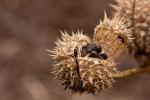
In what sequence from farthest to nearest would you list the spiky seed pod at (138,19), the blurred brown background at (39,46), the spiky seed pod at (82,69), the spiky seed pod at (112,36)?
the blurred brown background at (39,46), the spiky seed pod at (138,19), the spiky seed pod at (112,36), the spiky seed pod at (82,69)

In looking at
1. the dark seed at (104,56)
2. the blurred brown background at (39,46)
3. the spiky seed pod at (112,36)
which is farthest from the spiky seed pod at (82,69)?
the blurred brown background at (39,46)

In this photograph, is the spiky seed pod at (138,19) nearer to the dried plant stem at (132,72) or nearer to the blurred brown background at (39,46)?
the dried plant stem at (132,72)

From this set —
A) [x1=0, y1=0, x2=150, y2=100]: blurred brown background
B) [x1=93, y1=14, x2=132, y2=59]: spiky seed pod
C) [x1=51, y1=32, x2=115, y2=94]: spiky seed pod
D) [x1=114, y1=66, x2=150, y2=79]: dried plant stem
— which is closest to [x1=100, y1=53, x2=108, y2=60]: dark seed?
[x1=51, y1=32, x2=115, y2=94]: spiky seed pod

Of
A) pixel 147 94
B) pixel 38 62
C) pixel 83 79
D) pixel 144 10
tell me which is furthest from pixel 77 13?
pixel 83 79

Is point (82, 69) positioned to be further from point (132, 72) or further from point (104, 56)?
point (132, 72)

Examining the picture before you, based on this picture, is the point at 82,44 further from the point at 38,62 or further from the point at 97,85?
the point at 38,62

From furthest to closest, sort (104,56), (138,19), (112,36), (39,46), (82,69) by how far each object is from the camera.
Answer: (39,46) < (138,19) < (112,36) < (104,56) < (82,69)

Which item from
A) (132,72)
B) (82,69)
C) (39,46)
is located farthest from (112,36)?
(39,46)
